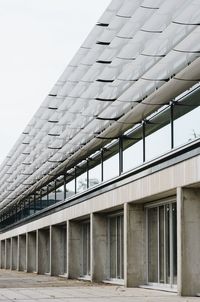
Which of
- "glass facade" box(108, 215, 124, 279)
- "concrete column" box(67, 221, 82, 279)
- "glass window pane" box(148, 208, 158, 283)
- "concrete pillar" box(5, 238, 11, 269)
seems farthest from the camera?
"concrete pillar" box(5, 238, 11, 269)

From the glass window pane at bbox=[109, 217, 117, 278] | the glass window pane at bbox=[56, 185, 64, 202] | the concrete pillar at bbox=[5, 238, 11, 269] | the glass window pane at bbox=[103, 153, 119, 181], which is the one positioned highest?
the glass window pane at bbox=[103, 153, 119, 181]

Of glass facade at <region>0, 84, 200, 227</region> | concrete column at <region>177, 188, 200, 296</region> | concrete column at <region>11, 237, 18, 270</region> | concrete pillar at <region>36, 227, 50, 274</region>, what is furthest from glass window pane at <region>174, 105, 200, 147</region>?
concrete column at <region>11, 237, 18, 270</region>

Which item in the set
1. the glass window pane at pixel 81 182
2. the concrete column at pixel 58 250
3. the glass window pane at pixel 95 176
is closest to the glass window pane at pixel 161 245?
the glass window pane at pixel 95 176

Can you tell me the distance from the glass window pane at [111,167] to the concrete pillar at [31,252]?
1820cm

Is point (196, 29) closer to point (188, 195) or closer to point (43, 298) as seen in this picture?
point (188, 195)

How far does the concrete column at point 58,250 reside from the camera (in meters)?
36.1

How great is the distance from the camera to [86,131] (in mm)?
26125

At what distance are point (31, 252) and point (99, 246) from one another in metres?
18.3

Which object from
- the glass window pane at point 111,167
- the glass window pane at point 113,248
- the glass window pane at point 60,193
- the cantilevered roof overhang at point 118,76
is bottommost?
the glass window pane at point 113,248

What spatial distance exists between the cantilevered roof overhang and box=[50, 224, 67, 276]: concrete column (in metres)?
6.26

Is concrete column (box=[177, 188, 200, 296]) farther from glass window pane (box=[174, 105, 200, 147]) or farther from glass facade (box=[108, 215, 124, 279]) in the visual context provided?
glass facade (box=[108, 215, 124, 279])

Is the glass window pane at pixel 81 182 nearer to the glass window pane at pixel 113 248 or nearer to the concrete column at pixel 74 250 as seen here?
the concrete column at pixel 74 250

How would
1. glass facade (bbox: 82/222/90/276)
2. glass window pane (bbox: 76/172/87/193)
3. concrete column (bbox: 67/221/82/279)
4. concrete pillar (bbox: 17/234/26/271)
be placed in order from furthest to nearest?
concrete pillar (bbox: 17/234/26/271)
concrete column (bbox: 67/221/82/279)
glass facade (bbox: 82/222/90/276)
glass window pane (bbox: 76/172/87/193)

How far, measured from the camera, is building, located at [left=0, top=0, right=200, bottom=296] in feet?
53.0
